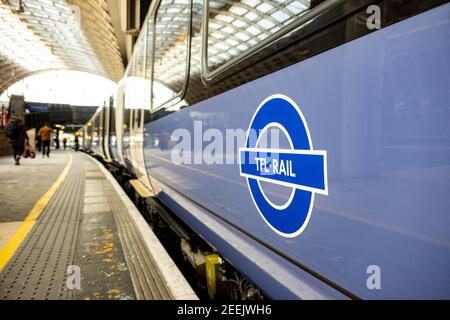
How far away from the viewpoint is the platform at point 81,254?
2162 mm

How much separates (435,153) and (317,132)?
0.42 metres

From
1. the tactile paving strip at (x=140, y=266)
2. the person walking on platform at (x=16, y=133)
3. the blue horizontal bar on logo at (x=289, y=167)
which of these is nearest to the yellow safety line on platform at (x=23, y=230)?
the tactile paving strip at (x=140, y=266)

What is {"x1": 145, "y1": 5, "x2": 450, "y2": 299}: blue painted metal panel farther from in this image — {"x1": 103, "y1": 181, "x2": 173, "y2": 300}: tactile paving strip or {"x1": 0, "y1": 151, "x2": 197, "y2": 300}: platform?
{"x1": 0, "y1": 151, "x2": 197, "y2": 300}: platform

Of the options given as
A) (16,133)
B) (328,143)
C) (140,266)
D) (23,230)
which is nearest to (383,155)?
(328,143)

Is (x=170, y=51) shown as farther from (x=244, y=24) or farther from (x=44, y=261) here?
(x=44, y=261)

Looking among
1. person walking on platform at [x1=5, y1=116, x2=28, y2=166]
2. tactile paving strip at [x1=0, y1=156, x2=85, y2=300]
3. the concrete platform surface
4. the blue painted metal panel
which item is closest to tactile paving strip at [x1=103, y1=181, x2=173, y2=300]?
tactile paving strip at [x1=0, y1=156, x2=85, y2=300]

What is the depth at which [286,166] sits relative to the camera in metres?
1.32

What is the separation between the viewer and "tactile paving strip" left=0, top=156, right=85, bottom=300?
2152mm

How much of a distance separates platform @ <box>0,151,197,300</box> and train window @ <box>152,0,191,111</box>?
141 cm

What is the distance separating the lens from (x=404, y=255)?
0.88 metres
